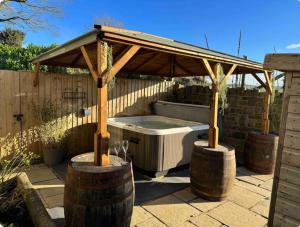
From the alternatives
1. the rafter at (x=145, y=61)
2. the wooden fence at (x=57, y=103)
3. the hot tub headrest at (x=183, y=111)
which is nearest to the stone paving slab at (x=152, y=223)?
the wooden fence at (x=57, y=103)

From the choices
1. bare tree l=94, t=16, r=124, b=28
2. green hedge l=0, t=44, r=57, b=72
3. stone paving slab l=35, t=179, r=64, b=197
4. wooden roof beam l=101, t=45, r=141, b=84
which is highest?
bare tree l=94, t=16, r=124, b=28

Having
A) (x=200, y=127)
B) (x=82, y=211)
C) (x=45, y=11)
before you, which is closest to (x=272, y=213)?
(x=82, y=211)

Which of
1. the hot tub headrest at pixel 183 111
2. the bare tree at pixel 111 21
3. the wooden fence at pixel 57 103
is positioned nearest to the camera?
the wooden fence at pixel 57 103

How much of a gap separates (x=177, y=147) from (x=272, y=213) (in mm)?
2196

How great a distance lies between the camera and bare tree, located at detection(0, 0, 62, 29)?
874 cm

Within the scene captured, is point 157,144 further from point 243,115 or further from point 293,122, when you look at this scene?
point 243,115

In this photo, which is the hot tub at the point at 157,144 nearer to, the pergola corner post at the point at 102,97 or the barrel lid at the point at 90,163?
the barrel lid at the point at 90,163

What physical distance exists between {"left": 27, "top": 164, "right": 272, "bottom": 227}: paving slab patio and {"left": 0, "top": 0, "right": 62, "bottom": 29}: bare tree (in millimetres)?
7644

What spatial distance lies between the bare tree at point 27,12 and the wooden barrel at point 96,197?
9195mm

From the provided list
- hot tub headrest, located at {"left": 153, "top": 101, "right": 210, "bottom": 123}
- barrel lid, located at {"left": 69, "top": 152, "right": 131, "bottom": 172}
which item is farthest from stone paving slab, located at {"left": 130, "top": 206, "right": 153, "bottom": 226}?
hot tub headrest, located at {"left": 153, "top": 101, "right": 210, "bottom": 123}

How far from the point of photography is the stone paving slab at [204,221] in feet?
8.85

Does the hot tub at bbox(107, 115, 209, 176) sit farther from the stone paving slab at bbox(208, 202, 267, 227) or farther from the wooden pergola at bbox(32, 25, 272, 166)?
the stone paving slab at bbox(208, 202, 267, 227)

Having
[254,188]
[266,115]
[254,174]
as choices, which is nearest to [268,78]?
[266,115]

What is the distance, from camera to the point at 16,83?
13.8 ft
